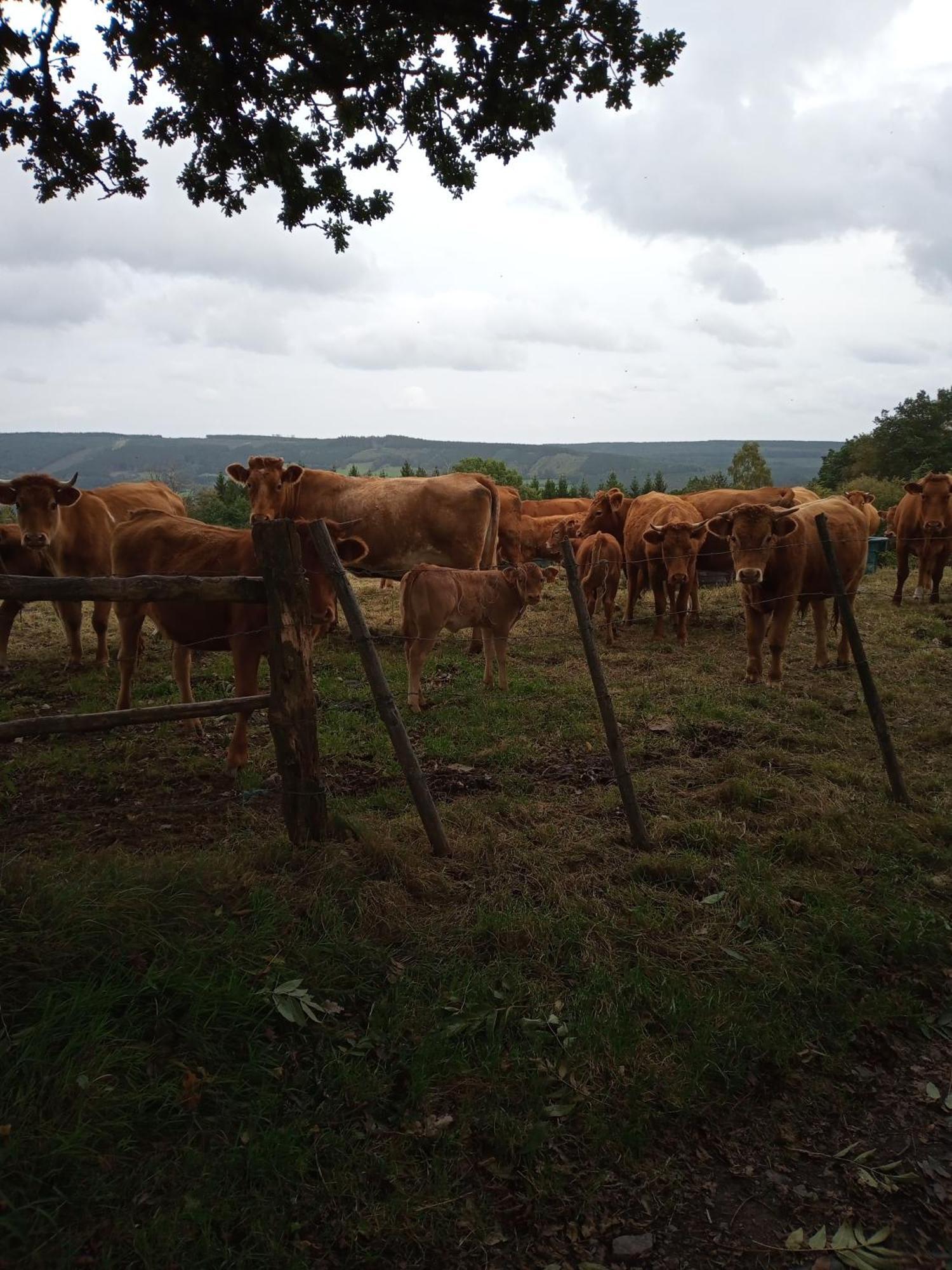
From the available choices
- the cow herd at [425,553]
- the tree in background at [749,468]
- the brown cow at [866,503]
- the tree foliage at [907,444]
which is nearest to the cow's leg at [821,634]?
the cow herd at [425,553]

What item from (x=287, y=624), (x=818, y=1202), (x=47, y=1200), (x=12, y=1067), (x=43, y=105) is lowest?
(x=818, y=1202)

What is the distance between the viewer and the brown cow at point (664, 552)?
11.5m

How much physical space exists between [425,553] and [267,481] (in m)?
2.60

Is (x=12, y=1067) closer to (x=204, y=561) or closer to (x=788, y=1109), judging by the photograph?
(x=788, y=1109)

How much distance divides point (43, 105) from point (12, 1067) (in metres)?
8.38

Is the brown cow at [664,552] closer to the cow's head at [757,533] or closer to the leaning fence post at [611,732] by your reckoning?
the cow's head at [757,533]

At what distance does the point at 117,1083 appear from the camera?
110 inches

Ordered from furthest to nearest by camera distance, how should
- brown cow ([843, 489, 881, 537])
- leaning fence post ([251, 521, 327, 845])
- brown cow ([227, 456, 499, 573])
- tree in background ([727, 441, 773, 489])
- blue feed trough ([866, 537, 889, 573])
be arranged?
tree in background ([727, 441, 773, 489]) < blue feed trough ([866, 537, 889, 573]) < brown cow ([843, 489, 881, 537]) < brown cow ([227, 456, 499, 573]) < leaning fence post ([251, 521, 327, 845])

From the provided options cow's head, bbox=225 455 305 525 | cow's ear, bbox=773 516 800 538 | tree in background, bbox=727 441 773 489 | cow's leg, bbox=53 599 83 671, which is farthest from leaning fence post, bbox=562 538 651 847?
tree in background, bbox=727 441 773 489

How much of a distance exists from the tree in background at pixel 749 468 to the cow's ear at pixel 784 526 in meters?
80.8

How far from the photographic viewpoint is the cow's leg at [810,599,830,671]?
10.1 metres

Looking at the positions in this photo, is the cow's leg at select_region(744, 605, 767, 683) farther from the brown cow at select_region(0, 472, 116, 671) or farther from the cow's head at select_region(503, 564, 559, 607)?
the brown cow at select_region(0, 472, 116, 671)

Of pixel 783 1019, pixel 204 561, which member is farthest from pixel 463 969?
pixel 204 561

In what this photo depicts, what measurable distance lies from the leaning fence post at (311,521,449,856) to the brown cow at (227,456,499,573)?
657 centimetres
